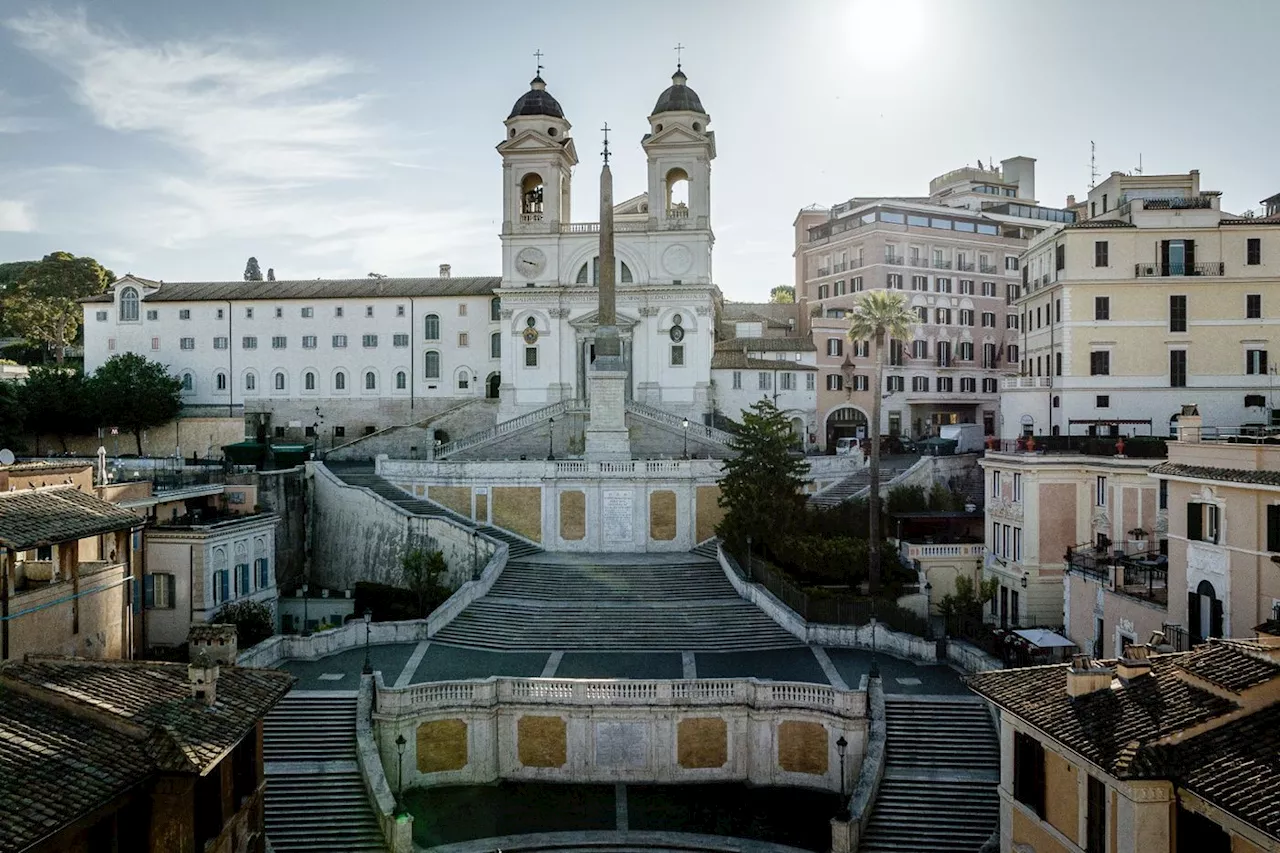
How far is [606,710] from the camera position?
27016 millimetres

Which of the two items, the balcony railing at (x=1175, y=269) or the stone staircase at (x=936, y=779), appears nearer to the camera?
the stone staircase at (x=936, y=779)

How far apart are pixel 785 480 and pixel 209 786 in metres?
26.3

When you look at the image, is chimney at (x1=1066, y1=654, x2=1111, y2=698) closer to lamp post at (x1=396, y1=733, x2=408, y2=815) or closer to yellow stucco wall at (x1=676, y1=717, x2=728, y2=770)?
yellow stucco wall at (x1=676, y1=717, x2=728, y2=770)

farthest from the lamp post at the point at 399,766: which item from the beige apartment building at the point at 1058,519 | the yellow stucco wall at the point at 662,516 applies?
the beige apartment building at the point at 1058,519

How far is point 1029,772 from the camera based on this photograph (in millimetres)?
17734

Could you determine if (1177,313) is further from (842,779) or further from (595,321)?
(595,321)

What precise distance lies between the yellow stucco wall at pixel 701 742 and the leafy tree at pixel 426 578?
13.5 meters

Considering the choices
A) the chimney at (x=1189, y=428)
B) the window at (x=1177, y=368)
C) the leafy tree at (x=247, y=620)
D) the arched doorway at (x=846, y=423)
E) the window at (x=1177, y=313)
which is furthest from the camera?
the arched doorway at (x=846, y=423)

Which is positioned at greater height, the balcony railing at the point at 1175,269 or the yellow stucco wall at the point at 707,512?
the balcony railing at the point at 1175,269

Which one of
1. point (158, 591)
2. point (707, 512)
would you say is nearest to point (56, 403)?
point (158, 591)

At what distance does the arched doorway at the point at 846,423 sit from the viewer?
62781mm

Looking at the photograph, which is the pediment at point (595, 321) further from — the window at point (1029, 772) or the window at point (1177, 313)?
the window at point (1029, 772)

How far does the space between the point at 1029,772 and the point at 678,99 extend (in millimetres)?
50694

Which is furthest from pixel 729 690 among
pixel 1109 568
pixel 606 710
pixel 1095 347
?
pixel 1095 347
